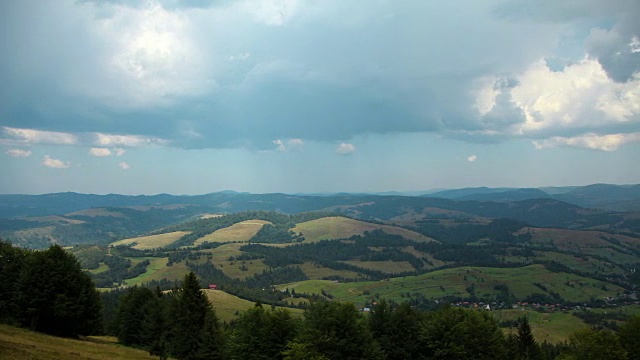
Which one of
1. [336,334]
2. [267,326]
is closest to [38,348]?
[267,326]

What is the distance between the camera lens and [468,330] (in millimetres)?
79625

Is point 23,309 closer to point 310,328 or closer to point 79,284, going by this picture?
point 79,284

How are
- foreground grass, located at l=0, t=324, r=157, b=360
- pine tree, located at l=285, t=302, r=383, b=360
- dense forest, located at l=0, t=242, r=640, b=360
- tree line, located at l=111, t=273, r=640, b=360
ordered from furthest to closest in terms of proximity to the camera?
dense forest, located at l=0, t=242, r=640, b=360 < tree line, located at l=111, t=273, r=640, b=360 < pine tree, located at l=285, t=302, r=383, b=360 < foreground grass, located at l=0, t=324, r=157, b=360

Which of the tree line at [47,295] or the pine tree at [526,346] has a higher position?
the tree line at [47,295]

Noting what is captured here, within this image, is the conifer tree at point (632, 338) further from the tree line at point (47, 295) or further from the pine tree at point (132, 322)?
the tree line at point (47, 295)

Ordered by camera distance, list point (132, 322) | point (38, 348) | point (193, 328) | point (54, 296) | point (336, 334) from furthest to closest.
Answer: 1. point (132, 322)
2. point (54, 296)
3. point (193, 328)
4. point (336, 334)
5. point (38, 348)

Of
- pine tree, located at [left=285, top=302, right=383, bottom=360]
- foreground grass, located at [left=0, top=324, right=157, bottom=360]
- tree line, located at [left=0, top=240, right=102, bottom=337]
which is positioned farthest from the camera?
tree line, located at [left=0, top=240, right=102, bottom=337]

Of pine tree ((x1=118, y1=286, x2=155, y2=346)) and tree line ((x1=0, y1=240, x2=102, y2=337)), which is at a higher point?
tree line ((x1=0, y1=240, x2=102, y2=337))

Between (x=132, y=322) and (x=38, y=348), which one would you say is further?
(x=132, y=322)

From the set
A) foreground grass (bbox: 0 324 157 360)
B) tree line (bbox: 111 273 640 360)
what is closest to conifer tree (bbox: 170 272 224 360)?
tree line (bbox: 111 273 640 360)

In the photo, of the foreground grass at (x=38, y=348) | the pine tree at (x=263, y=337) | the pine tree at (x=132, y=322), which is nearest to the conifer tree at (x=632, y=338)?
the pine tree at (x=263, y=337)

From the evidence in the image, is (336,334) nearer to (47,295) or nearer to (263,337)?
(263,337)

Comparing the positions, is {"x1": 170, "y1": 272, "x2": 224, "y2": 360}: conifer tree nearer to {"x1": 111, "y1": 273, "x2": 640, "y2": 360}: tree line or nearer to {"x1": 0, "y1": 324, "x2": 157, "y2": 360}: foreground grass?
{"x1": 111, "y1": 273, "x2": 640, "y2": 360}: tree line

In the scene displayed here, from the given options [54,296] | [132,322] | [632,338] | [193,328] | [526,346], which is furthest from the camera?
[526,346]
